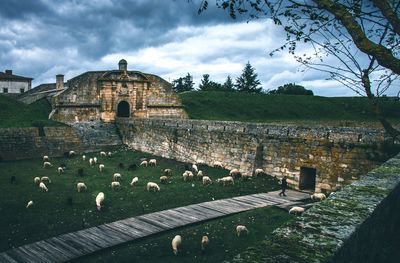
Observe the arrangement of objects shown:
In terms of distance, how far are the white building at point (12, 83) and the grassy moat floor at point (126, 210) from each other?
4626 centimetres

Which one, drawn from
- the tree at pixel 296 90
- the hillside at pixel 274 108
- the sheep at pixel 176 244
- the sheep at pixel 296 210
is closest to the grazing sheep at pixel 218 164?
the sheep at pixel 296 210

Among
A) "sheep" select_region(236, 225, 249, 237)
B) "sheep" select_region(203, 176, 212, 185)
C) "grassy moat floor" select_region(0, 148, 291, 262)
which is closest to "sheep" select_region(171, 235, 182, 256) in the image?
"grassy moat floor" select_region(0, 148, 291, 262)

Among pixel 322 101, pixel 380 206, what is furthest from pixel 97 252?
pixel 322 101

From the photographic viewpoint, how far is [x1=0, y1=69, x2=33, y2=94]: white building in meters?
62.0

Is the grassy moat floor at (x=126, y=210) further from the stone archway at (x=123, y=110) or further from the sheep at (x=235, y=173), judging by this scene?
the stone archway at (x=123, y=110)

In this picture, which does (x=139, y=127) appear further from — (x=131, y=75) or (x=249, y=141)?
(x=249, y=141)

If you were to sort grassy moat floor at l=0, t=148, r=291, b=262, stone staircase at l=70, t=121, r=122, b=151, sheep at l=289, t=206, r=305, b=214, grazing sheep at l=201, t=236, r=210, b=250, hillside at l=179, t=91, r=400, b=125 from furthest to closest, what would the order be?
hillside at l=179, t=91, r=400, b=125 < stone staircase at l=70, t=121, r=122, b=151 < sheep at l=289, t=206, r=305, b=214 < grassy moat floor at l=0, t=148, r=291, b=262 < grazing sheep at l=201, t=236, r=210, b=250

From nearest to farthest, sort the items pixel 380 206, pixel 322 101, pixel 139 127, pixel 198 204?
pixel 380 206, pixel 198 204, pixel 139 127, pixel 322 101

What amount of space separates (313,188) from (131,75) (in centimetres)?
2440

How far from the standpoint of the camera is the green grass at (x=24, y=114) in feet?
96.0

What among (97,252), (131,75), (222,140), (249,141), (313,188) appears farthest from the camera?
(131,75)

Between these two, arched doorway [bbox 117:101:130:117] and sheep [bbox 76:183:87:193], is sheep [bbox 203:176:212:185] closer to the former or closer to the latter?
sheep [bbox 76:183:87:193]

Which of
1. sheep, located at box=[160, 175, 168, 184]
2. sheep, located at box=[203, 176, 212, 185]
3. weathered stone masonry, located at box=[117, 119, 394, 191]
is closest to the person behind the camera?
weathered stone masonry, located at box=[117, 119, 394, 191]

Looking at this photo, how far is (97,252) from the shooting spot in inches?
408
